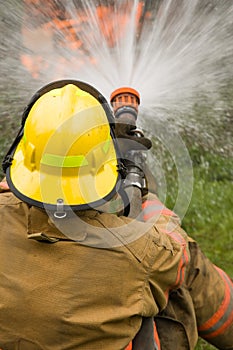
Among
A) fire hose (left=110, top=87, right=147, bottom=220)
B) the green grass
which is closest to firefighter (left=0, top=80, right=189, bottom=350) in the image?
fire hose (left=110, top=87, right=147, bottom=220)

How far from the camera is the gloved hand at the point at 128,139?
2.66 m

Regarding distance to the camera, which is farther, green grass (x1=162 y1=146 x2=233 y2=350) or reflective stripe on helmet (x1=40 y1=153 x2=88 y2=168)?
green grass (x1=162 y1=146 x2=233 y2=350)

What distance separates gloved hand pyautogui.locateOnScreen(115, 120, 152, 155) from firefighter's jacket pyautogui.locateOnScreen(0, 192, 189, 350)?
781 mm

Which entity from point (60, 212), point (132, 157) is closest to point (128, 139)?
point (132, 157)

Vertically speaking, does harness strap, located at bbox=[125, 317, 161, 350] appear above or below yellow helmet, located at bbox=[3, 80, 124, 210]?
below

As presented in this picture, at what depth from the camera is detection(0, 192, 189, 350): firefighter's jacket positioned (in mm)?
1813

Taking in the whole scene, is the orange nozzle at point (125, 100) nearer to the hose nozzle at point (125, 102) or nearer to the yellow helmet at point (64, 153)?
the hose nozzle at point (125, 102)

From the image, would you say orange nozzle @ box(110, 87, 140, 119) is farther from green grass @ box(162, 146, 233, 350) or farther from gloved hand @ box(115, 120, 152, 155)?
green grass @ box(162, 146, 233, 350)

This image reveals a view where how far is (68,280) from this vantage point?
181 centimetres

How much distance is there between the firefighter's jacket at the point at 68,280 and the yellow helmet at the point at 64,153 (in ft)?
0.20

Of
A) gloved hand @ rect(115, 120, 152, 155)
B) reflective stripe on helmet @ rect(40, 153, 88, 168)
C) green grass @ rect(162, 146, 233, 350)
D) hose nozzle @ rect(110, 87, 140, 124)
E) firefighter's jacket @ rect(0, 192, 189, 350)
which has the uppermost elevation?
hose nozzle @ rect(110, 87, 140, 124)

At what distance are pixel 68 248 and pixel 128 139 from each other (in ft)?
3.13

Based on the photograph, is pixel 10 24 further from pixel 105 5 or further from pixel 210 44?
pixel 210 44

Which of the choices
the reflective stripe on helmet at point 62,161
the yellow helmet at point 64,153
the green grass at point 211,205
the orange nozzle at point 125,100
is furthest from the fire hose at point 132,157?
the green grass at point 211,205
